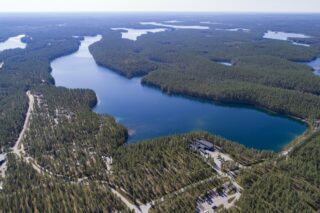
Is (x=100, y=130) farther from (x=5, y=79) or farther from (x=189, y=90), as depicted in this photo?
(x=5, y=79)

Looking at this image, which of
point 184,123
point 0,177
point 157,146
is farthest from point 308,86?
point 0,177

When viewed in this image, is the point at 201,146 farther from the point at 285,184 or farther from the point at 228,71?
the point at 228,71

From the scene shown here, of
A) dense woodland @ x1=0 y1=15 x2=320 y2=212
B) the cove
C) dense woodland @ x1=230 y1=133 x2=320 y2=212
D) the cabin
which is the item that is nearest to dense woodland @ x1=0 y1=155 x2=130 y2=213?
dense woodland @ x1=0 y1=15 x2=320 y2=212

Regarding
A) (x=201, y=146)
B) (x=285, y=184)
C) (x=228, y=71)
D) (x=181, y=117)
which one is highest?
(x=228, y=71)

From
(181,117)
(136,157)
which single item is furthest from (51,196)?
(181,117)

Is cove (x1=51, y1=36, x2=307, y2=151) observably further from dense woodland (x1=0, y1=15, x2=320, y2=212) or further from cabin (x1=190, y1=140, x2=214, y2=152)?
cabin (x1=190, y1=140, x2=214, y2=152)

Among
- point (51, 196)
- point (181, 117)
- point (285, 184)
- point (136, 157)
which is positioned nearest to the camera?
point (51, 196)
